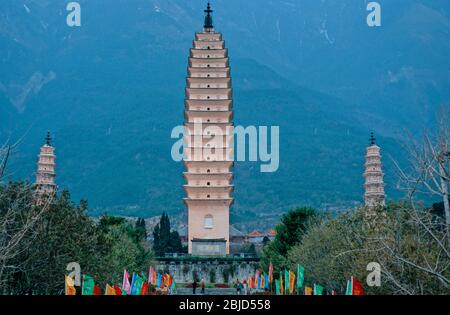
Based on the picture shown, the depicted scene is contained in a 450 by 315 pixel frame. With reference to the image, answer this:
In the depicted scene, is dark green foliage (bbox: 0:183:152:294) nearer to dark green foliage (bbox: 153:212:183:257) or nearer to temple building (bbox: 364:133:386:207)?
temple building (bbox: 364:133:386:207)

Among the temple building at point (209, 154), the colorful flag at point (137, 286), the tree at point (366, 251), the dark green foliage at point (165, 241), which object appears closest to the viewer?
the tree at point (366, 251)

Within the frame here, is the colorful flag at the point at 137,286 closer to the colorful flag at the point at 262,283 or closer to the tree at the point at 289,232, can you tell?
the colorful flag at the point at 262,283

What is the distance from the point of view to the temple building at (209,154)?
8581 cm

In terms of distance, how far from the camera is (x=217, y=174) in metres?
86.2

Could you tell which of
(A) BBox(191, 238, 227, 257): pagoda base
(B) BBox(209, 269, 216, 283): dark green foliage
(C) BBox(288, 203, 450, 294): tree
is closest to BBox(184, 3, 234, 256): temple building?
(A) BBox(191, 238, 227, 257): pagoda base

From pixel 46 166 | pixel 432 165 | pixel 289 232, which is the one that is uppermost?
pixel 46 166

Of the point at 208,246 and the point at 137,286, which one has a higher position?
the point at 208,246

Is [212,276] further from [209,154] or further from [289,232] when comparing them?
[289,232]

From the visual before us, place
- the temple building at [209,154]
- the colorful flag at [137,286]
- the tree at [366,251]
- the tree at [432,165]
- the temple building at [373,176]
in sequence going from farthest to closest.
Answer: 1. the temple building at [209,154]
2. the temple building at [373,176]
3. the colorful flag at [137,286]
4. the tree at [366,251]
5. the tree at [432,165]

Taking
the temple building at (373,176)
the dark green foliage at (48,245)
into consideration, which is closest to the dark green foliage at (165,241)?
the temple building at (373,176)

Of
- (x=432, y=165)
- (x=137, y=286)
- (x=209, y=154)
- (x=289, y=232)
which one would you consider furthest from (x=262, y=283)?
(x=432, y=165)

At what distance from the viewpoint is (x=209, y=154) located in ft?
286
